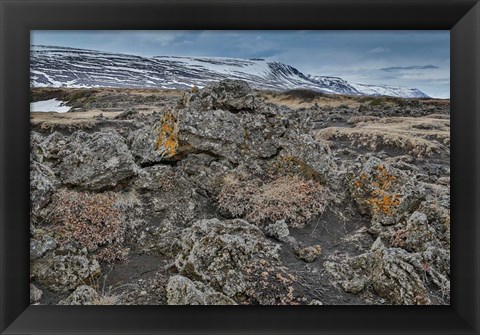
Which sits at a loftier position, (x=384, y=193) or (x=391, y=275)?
(x=384, y=193)

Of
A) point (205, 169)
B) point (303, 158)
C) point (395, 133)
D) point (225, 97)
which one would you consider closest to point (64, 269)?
point (205, 169)

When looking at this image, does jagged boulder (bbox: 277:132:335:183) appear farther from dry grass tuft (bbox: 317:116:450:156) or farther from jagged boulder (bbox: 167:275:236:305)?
jagged boulder (bbox: 167:275:236:305)

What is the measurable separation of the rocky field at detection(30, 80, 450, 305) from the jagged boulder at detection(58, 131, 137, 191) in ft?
0.04

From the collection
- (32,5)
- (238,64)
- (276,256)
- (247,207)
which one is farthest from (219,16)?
(276,256)

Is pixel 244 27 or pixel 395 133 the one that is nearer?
pixel 244 27

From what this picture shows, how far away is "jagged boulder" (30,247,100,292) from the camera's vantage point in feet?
8.84

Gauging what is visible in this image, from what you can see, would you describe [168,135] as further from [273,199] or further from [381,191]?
[381,191]

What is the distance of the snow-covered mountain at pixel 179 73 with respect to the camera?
123 inches

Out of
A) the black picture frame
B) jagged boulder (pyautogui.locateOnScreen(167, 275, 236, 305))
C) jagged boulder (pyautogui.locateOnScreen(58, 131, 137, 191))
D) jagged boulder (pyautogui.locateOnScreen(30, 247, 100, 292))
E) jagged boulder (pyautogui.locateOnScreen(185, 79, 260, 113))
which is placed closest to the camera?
the black picture frame

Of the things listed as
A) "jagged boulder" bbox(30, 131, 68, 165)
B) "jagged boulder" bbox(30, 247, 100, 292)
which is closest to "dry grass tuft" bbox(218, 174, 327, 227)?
"jagged boulder" bbox(30, 247, 100, 292)

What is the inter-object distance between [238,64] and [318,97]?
33.8 inches

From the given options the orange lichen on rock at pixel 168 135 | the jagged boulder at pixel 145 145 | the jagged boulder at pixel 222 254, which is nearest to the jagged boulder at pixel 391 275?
the jagged boulder at pixel 222 254

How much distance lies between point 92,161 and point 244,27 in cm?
186

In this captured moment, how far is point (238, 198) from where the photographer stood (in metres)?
3.24
